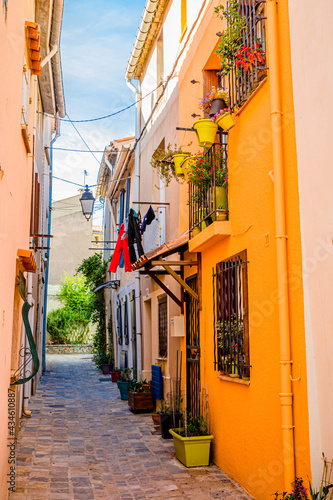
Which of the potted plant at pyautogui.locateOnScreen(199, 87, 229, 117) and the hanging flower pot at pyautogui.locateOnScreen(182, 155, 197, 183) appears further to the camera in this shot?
the hanging flower pot at pyautogui.locateOnScreen(182, 155, 197, 183)

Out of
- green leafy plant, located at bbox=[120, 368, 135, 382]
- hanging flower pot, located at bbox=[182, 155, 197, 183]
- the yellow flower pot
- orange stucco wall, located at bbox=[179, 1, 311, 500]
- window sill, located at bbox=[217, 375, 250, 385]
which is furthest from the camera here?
green leafy plant, located at bbox=[120, 368, 135, 382]

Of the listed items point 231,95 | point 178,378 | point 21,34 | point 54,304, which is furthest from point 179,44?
point 54,304

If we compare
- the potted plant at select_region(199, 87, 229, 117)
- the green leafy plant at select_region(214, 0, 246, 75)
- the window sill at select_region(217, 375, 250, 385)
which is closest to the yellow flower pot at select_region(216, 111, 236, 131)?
the potted plant at select_region(199, 87, 229, 117)

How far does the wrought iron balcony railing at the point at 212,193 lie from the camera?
7.15 m

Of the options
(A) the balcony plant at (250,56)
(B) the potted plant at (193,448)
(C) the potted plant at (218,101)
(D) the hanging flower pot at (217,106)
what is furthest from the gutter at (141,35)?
(B) the potted plant at (193,448)

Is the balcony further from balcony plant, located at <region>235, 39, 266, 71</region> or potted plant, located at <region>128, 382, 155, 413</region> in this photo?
potted plant, located at <region>128, 382, 155, 413</region>

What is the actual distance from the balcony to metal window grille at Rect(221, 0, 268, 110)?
2.63ft

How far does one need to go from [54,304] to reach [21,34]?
31.0m

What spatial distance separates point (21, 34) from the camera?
636 cm

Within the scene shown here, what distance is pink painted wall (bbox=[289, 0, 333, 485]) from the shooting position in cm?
448

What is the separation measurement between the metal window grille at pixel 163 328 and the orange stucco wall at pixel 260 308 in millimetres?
3686

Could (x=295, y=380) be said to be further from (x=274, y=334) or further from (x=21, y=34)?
(x=21, y=34)

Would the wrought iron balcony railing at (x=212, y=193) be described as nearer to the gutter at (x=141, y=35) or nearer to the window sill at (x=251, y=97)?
the window sill at (x=251, y=97)

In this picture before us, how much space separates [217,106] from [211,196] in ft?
3.91
